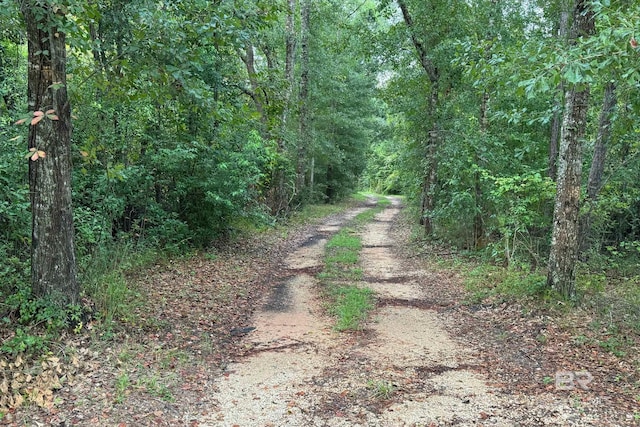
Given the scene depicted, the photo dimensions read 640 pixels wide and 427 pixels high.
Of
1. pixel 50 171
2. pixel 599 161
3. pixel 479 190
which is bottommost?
pixel 479 190

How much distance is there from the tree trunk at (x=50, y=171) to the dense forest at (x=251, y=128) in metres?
0.02

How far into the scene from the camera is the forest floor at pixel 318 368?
3.96 meters

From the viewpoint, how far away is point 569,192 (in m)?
6.61

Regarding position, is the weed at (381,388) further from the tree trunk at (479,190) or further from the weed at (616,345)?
the tree trunk at (479,190)

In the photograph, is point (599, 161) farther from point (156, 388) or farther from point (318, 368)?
point (156, 388)

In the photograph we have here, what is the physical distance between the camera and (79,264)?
620cm

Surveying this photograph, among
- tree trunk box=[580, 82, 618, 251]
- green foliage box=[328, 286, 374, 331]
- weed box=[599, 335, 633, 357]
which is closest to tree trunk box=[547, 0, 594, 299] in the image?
weed box=[599, 335, 633, 357]

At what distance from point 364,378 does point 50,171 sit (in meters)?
4.01

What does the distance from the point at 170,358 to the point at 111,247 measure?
3423mm

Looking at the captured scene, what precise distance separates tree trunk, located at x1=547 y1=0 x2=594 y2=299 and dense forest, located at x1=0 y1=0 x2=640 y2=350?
0.07ft

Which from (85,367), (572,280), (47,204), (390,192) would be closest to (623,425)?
(572,280)

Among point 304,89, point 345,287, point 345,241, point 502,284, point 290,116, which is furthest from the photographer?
point 304,89

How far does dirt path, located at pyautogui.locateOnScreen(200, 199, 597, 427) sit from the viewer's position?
3.97 m

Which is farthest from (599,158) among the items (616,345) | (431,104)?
(431,104)
